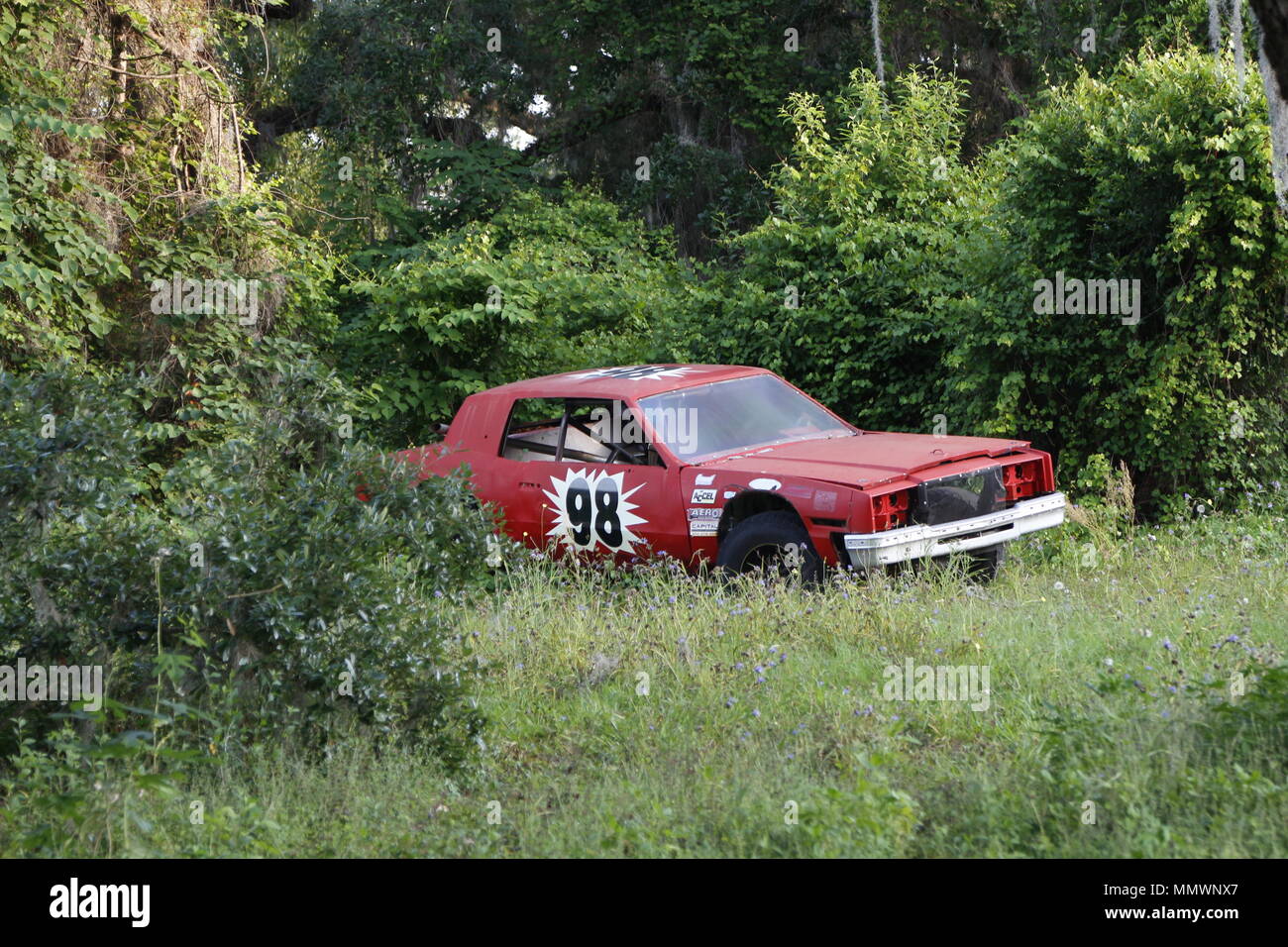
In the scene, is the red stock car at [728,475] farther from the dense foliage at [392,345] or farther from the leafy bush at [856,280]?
the leafy bush at [856,280]

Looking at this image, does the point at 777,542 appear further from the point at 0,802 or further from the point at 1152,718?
the point at 0,802

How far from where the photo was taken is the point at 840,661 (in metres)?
6.17

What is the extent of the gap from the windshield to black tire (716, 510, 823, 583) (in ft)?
2.35

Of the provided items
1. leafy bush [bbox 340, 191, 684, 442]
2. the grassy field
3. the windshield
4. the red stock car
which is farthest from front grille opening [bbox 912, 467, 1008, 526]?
leafy bush [bbox 340, 191, 684, 442]

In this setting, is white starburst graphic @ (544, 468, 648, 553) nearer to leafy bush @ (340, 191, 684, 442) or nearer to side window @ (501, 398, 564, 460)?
side window @ (501, 398, 564, 460)

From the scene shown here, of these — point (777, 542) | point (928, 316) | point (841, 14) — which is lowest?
point (777, 542)

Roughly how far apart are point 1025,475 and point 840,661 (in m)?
2.76

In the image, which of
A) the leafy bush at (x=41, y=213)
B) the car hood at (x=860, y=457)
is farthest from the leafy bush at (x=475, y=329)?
the car hood at (x=860, y=457)

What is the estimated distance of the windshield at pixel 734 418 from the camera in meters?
8.65

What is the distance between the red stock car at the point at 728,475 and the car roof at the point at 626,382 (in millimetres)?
17

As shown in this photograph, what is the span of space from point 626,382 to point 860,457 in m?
1.88

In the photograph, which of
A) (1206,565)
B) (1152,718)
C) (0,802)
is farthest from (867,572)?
(0,802)

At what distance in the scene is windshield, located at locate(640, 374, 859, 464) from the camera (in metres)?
8.65

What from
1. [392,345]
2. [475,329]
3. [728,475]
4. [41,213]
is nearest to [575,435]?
[728,475]
